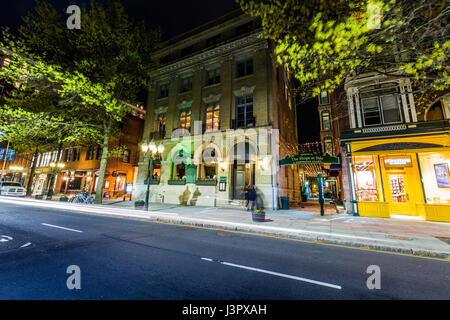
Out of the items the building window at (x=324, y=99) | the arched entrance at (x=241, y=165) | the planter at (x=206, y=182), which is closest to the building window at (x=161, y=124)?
the planter at (x=206, y=182)

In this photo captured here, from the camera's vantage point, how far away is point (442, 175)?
10719 millimetres

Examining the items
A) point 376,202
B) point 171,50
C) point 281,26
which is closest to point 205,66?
point 171,50

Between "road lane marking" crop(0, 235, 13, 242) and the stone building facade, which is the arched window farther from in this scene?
"road lane marking" crop(0, 235, 13, 242)

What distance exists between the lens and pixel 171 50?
2191 cm

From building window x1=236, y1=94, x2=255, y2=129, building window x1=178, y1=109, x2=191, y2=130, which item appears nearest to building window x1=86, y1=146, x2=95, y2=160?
building window x1=178, y1=109, x2=191, y2=130

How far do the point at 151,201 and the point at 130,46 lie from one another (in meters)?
14.9

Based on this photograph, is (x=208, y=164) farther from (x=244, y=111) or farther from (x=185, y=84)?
(x=185, y=84)

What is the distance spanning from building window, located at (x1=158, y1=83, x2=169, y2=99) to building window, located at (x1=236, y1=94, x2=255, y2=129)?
9.46m

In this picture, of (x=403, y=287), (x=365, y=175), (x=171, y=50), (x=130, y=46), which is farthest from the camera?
(x=171, y=50)

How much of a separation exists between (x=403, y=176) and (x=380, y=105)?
4950mm

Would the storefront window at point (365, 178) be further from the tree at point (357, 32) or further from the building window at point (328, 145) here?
the building window at point (328, 145)

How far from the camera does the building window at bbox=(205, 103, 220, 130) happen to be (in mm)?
17828

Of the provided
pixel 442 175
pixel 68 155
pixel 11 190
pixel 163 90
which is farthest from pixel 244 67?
pixel 11 190
